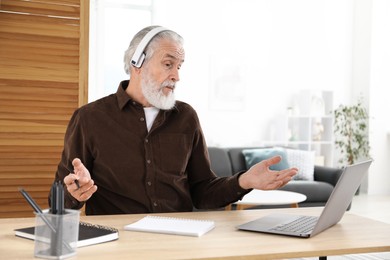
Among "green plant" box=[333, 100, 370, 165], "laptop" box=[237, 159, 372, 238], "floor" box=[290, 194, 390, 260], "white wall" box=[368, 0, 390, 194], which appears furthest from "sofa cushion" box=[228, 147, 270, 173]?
"laptop" box=[237, 159, 372, 238]

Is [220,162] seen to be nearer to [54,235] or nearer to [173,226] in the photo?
[173,226]

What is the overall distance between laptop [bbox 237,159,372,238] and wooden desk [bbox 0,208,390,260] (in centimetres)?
3

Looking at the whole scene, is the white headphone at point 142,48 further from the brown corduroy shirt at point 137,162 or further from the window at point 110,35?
the window at point 110,35

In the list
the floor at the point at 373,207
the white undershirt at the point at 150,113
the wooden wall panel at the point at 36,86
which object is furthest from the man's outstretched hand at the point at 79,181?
the floor at the point at 373,207

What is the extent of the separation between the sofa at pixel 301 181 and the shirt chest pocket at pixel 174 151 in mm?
3414

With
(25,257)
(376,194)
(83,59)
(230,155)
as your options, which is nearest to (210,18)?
(230,155)

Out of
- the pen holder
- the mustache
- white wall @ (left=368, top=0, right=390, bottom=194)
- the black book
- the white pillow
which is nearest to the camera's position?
the pen holder

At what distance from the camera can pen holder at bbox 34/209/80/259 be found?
4.36 feet

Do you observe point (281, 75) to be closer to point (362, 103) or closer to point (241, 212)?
point (362, 103)

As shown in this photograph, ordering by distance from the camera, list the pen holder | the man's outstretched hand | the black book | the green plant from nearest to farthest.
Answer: the pen holder, the black book, the man's outstretched hand, the green plant

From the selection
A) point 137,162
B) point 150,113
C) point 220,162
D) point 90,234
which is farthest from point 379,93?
point 90,234

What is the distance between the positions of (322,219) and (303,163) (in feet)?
15.4

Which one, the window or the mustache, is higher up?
the window

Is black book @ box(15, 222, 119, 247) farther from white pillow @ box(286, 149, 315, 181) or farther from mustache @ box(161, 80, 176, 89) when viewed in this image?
white pillow @ box(286, 149, 315, 181)
